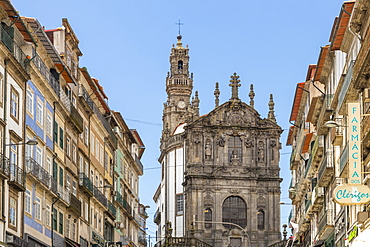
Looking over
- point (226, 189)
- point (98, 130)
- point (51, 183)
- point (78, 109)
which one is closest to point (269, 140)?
point (226, 189)

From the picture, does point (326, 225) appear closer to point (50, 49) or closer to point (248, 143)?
point (50, 49)

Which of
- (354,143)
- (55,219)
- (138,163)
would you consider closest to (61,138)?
(55,219)

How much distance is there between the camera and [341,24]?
158 feet

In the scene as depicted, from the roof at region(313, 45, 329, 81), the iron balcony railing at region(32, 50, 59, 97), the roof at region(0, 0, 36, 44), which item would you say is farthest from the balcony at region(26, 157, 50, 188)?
the roof at region(313, 45, 329, 81)

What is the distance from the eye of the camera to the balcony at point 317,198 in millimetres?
63438

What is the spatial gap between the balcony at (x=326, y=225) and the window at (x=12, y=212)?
20416 millimetres

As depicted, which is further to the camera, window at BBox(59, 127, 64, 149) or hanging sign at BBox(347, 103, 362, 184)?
window at BBox(59, 127, 64, 149)

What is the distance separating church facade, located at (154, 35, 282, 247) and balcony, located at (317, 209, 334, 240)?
49.0 m

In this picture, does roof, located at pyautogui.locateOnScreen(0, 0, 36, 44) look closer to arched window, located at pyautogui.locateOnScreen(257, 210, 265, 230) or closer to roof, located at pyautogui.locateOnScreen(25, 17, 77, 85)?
roof, located at pyautogui.locateOnScreen(25, 17, 77, 85)

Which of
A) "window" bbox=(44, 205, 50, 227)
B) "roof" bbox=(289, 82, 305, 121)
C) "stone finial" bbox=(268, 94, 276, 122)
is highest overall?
"stone finial" bbox=(268, 94, 276, 122)

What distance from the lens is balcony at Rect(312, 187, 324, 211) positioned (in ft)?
208

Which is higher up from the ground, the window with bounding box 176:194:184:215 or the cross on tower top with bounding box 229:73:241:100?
the cross on tower top with bounding box 229:73:241:100

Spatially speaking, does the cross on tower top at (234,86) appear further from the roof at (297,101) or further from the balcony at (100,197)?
the balcony at (100,197)

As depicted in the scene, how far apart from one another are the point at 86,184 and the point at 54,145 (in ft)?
32.4
